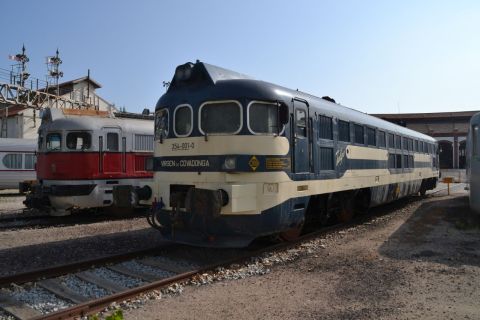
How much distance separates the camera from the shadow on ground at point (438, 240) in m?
7.68

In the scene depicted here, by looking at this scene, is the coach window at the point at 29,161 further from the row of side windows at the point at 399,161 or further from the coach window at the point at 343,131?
the coach window at the point at 343,131

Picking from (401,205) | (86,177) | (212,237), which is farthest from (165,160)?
(401,205)

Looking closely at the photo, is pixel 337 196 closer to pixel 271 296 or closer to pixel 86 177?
pixel 271 296

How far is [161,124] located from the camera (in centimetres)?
854

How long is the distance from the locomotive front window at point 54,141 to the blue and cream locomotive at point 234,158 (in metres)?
5.33

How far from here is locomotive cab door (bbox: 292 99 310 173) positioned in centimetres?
797

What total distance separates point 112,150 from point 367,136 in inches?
288

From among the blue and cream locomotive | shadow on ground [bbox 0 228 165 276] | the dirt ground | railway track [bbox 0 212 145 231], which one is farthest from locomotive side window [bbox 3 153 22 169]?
the dirt ground

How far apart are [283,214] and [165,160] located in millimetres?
2383

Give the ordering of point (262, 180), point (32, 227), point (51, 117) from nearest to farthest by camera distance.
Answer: point (262, 180), point (32, 227), point (51, 117)

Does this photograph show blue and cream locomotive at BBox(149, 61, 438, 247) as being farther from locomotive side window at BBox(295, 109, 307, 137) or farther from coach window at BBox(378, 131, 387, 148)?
coach window at BBox(378, 131, 387, 148)

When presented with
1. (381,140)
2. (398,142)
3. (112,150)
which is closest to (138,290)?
(112,150)

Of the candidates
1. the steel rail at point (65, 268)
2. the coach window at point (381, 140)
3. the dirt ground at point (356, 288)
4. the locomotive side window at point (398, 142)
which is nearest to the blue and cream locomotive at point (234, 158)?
the steel rail at point (65, 268)

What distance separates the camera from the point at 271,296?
572 cm
